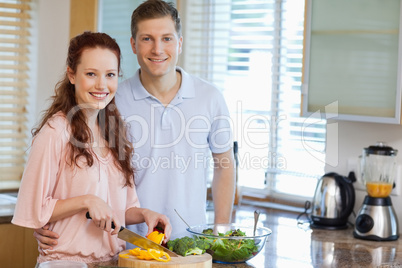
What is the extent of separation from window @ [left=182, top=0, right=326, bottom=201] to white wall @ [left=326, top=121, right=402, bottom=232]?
0.36 ft

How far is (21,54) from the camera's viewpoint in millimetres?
3668

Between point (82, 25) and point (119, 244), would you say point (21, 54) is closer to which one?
point (82, 25)

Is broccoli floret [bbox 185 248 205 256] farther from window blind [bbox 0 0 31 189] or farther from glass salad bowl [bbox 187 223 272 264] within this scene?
window blind [bbox 0 0 31 189]

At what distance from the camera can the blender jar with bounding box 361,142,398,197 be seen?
2.71 meters

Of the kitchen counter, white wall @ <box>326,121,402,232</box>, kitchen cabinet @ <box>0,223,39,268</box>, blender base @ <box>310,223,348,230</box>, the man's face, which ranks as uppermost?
the man's face

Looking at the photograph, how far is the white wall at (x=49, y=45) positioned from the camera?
3.60 metres

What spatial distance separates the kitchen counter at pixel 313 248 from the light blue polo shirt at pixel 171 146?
1.19 feet

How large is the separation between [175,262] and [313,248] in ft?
2.98

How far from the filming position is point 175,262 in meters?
1.75

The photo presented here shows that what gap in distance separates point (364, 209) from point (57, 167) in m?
1.50

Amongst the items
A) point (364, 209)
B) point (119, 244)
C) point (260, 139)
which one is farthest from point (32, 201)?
point (260, 139)

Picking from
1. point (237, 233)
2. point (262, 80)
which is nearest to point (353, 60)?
point (262, 80)

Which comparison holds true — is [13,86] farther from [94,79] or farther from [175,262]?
[175,262]

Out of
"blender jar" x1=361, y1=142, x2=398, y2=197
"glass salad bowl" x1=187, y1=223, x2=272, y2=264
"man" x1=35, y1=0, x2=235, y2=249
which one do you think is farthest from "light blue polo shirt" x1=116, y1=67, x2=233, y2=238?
"blender jar" x1=361, y1=142, x2=398, y2=197
